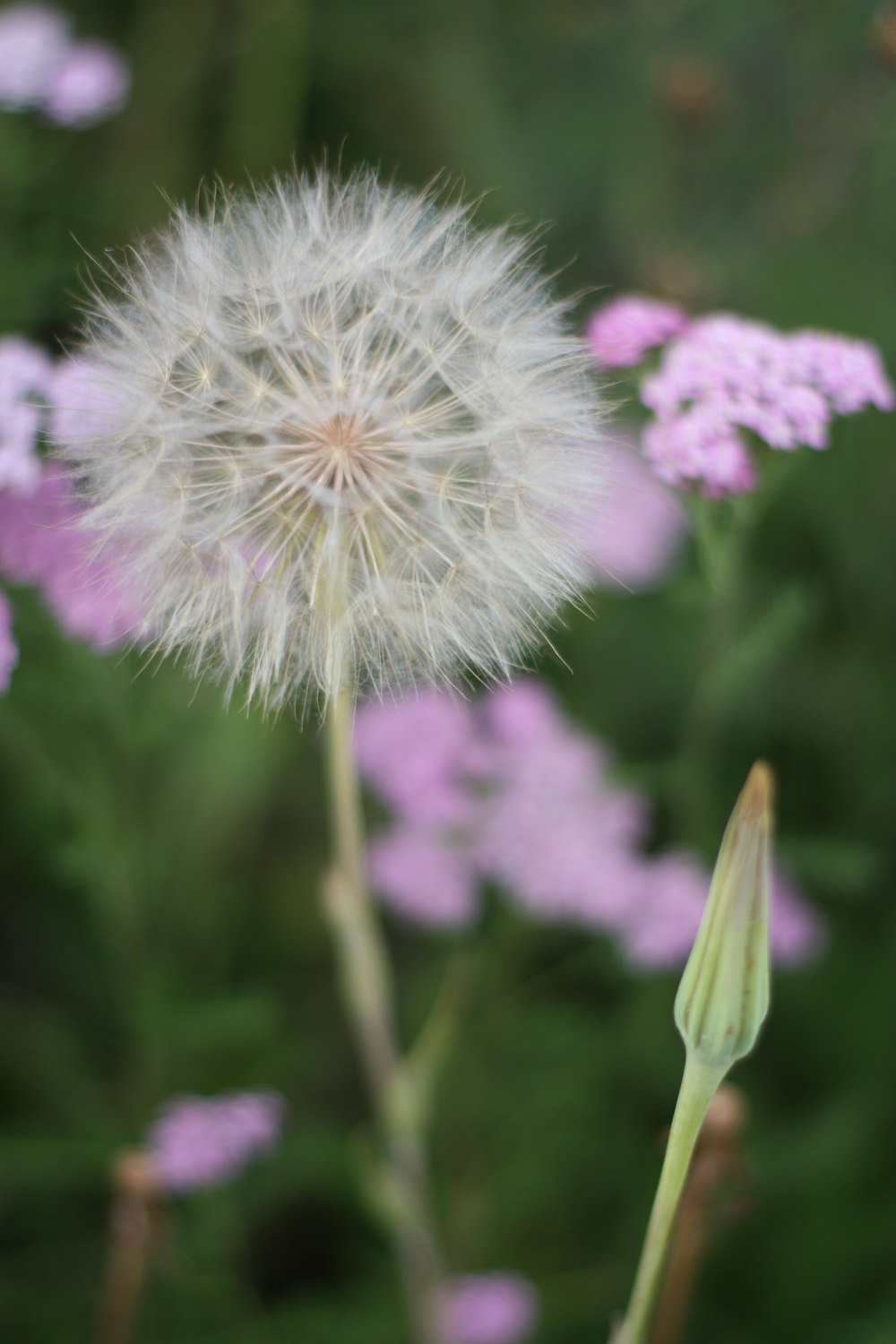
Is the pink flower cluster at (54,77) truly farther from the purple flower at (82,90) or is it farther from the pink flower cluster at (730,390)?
the pink flower cluster at (730,390)

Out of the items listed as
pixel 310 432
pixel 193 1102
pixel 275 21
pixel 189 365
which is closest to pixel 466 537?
pixel 310 432

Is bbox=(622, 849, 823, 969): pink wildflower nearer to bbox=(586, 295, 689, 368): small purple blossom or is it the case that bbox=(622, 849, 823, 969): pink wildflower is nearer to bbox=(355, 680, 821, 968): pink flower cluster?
bbox=(355, 680, 821, 968): pink flower cluster

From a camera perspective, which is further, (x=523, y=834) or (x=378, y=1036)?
(x=523, y=834)

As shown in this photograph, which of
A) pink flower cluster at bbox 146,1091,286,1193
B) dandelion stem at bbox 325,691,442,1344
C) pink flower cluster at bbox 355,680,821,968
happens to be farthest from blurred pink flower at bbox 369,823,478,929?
pink flower cluster at bbox 146,1091,286,1193

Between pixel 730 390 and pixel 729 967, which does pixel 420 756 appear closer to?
pixel 730 390

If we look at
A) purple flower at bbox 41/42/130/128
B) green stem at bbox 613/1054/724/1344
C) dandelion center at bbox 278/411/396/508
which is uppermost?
purple flower at bbox 41/42/130/128

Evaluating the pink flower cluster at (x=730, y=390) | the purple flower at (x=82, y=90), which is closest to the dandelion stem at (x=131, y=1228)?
the pink flower cluster at (x=730, y=390)

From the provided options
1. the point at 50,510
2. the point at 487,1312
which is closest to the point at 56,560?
the point at 50,510
